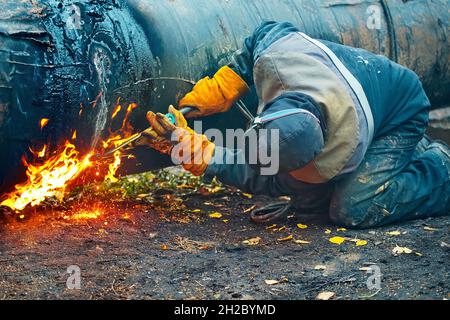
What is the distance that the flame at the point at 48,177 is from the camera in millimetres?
3605

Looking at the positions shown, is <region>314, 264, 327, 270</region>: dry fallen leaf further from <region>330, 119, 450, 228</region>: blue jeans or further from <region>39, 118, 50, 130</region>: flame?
<region>39, 118, 50, 130</region>: flame

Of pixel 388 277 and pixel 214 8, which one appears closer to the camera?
pixel 388 277

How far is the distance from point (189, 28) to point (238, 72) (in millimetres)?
398

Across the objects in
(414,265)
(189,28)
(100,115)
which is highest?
(189,28)

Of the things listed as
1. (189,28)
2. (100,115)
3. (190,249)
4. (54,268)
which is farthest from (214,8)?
(54,268)

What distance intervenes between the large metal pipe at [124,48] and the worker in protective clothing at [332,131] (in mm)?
195

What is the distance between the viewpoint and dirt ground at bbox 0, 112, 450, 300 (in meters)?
3.15

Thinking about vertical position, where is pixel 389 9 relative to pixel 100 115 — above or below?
above

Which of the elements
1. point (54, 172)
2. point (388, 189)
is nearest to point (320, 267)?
point (388, 189)

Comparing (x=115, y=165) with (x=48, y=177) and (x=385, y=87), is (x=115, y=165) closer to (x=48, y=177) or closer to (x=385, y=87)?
(x=48, y=177)

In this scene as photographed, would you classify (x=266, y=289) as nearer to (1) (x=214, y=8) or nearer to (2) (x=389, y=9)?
(1) (x=214, y=8)

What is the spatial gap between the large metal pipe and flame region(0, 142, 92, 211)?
9 cm

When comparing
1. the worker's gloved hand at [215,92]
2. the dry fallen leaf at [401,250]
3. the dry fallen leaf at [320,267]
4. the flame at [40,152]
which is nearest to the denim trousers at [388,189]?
the dry fallen leaf at [401,250]

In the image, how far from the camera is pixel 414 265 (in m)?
3.40
